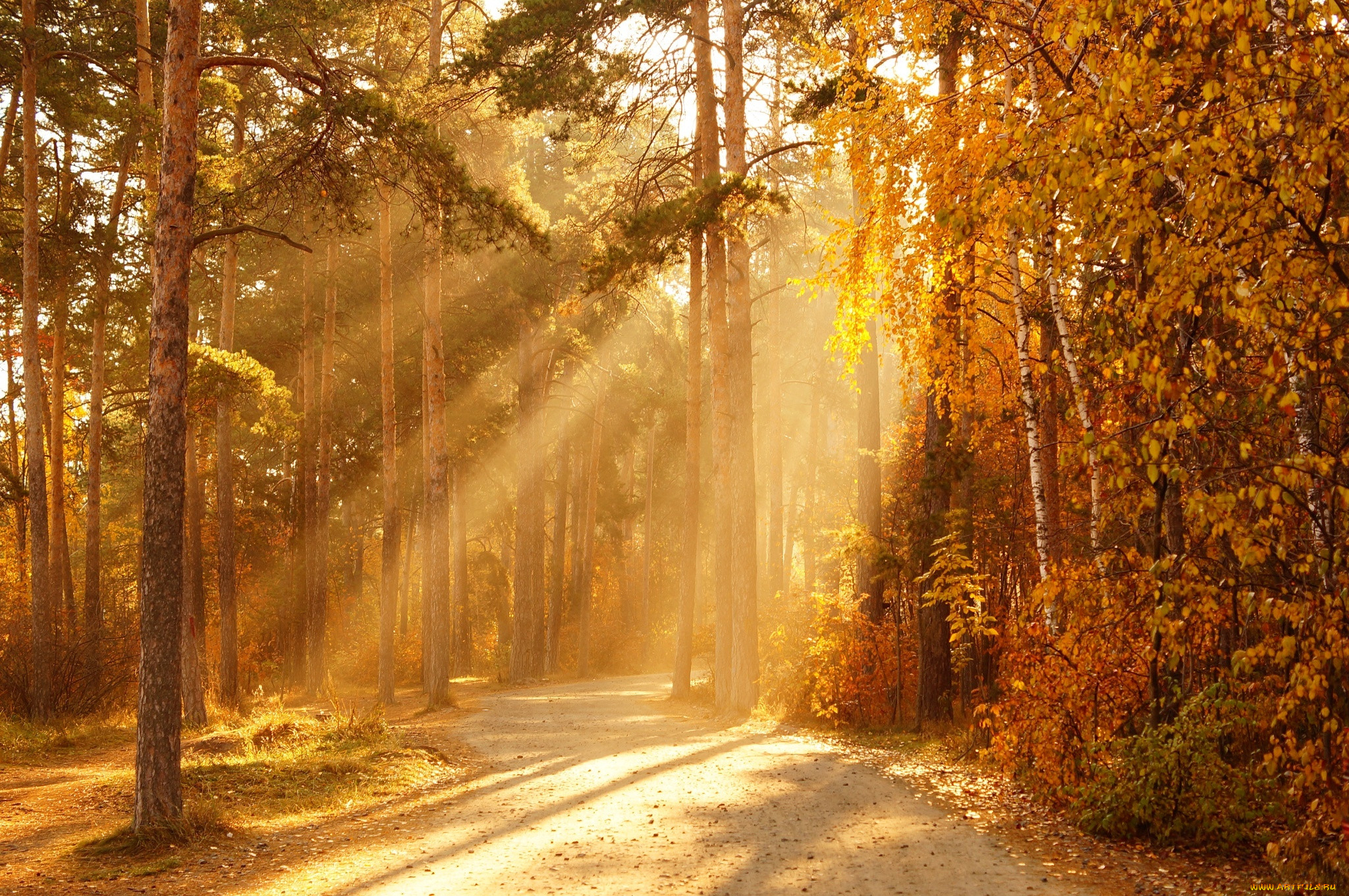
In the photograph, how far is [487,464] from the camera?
92.7ft

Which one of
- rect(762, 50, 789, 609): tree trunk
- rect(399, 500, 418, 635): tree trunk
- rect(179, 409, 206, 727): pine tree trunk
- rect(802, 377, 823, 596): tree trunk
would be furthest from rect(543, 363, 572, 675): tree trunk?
rect(179, 409, 206, 727): pine tree trunk

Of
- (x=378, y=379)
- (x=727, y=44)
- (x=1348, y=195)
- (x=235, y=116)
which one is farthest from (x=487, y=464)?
(x=1348, y=195)

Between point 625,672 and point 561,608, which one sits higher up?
point 561,608

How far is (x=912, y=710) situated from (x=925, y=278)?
6963 millimetres

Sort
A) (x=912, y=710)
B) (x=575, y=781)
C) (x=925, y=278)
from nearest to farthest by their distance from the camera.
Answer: (x=575, y=781) → (x=925, y=278) → (x=912, y=710)

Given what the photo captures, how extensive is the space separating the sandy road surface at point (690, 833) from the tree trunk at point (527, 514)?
46.2ft

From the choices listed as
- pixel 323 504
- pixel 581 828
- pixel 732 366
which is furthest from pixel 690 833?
pixel 323 504

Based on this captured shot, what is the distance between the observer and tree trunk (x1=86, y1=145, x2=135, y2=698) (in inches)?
605

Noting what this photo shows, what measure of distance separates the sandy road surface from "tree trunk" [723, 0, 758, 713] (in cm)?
271

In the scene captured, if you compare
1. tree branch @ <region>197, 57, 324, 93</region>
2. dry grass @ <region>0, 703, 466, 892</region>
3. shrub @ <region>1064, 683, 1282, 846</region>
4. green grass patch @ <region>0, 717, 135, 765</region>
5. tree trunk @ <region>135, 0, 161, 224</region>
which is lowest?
green grass patch @ <region>0, 717, 135, 765</region>

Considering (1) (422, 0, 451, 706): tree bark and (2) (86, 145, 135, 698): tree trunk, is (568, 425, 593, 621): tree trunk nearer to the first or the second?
(1) (422, 0, 451, 706): tree bark

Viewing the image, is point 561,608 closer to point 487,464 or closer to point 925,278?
point 487,464

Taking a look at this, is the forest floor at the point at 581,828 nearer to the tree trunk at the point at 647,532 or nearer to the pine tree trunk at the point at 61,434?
the pine tree trunk at the point at 61,434

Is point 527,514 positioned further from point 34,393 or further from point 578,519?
point 34,393
